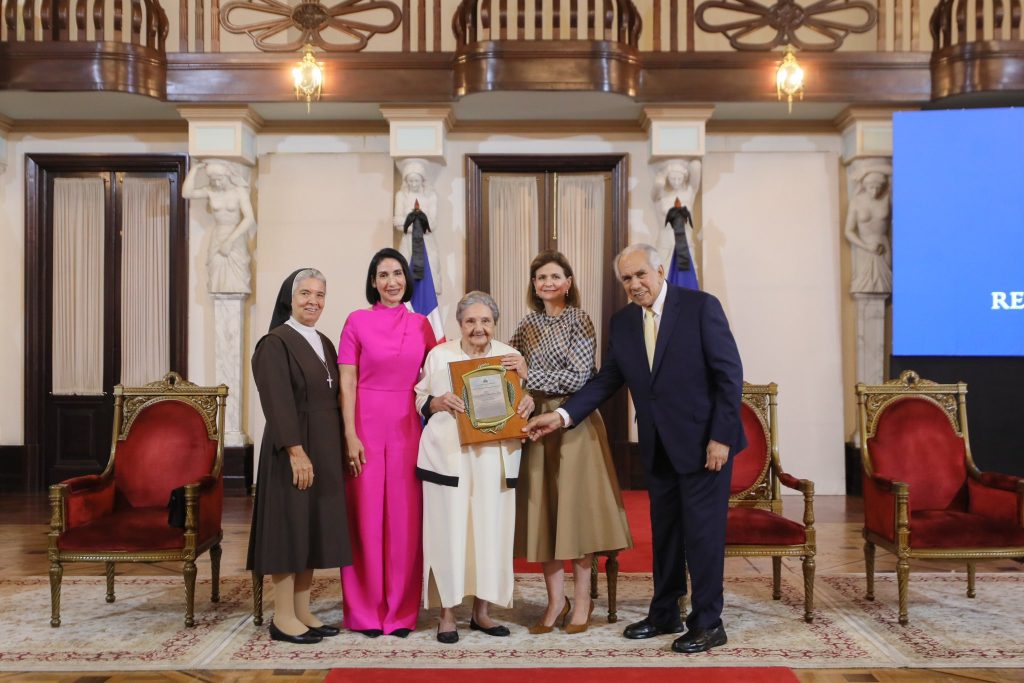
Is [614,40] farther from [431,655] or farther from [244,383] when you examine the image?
[431,655]

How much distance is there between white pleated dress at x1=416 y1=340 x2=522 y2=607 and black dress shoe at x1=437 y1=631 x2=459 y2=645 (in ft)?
0.42

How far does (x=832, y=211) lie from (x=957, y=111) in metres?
1.34

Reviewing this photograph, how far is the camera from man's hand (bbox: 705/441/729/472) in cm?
366

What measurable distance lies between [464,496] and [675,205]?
468 cm

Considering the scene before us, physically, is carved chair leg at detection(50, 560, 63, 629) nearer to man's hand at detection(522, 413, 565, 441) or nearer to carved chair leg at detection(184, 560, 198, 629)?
carved chair leg at detection(184, 560, 198, 629)

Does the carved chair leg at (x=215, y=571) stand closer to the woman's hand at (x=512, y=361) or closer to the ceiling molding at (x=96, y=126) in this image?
the woman's hand at (x=512, y=361)

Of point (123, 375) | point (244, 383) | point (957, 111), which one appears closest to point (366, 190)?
point (244, 383)

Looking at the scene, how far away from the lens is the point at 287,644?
3.83 m

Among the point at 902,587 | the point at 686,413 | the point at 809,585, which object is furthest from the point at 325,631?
the point at 902,587

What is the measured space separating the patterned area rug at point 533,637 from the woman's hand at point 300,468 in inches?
27.0

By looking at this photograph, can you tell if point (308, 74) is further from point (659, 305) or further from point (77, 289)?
point (659, 305)

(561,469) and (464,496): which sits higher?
(561,469)

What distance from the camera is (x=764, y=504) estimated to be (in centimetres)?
463

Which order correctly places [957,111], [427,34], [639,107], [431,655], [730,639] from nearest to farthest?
[431,655] < [730,639] < [957,111] < [639,107] < [427,34]
